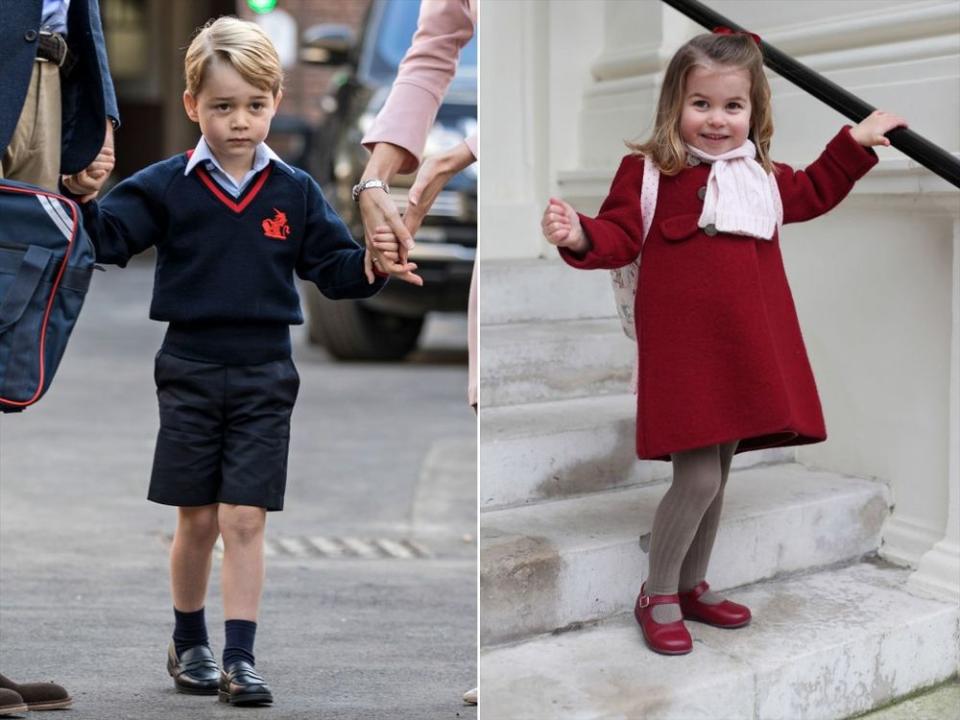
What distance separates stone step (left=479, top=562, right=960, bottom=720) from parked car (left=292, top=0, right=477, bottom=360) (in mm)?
4818

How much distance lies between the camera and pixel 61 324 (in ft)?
11.1

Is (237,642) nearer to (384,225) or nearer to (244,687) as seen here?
(244,687)

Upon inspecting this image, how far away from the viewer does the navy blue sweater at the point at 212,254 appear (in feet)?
11.9

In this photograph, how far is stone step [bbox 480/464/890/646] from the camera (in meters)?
3.61

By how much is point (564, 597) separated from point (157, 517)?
264 centimetres

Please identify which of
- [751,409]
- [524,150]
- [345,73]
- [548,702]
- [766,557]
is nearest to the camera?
[548,702]

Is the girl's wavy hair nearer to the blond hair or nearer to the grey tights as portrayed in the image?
the grey tights

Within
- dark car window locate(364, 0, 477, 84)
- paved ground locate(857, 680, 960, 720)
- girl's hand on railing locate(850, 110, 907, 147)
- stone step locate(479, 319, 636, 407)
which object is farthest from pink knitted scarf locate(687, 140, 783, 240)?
dark car window locate(364, 0, 477, 84)

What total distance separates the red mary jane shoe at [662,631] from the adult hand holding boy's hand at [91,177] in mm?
1582

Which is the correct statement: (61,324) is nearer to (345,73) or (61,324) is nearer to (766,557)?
(766,557)

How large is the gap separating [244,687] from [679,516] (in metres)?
1.08

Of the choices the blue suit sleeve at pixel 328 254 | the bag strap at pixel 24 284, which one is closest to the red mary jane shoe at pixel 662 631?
the blue suit sleeve at pixel 328 254

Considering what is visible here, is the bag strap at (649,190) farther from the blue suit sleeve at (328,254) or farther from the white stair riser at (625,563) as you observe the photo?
the white stair riser at (625,563)

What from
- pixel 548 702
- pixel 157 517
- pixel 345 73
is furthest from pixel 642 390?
pixel 345 73
